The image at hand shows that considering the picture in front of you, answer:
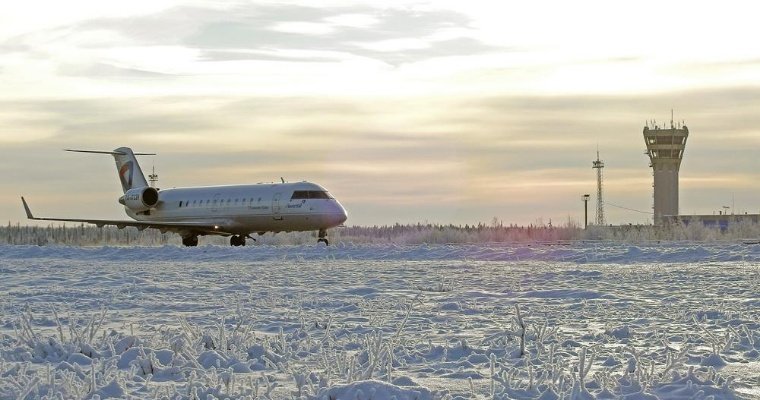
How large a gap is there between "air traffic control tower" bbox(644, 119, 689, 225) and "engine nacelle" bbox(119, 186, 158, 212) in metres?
62.5

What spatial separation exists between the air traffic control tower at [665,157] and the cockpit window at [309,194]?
2557 inches

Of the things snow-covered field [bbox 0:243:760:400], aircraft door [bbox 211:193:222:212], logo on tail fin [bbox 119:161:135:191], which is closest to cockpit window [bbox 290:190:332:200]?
aircraft door [bbox 211:193:222:212]

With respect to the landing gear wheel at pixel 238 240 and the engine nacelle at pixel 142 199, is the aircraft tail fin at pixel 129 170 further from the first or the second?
the landing gear wheel at pixel 238 240

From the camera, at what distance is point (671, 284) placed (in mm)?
15867

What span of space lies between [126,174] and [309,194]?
15.6 meters

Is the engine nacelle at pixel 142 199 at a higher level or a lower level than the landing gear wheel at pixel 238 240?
higher

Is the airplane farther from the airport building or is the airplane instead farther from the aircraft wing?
the airport building

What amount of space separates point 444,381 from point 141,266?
17927 mm

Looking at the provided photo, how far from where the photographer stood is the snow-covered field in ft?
23.1

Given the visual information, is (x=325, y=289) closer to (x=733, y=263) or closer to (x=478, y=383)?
(x=478, y=383)

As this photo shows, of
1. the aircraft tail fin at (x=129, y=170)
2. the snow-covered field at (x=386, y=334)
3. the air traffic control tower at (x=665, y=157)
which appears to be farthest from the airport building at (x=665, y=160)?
the snow-covered field at (x=386, y=334)

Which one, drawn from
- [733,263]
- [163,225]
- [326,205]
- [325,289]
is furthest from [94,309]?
[163,225]

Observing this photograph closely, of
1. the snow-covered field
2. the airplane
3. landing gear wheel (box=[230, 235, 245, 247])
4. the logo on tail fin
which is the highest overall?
the logo on tail fin

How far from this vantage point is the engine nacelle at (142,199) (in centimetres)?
4609
